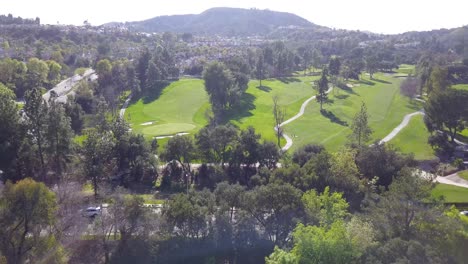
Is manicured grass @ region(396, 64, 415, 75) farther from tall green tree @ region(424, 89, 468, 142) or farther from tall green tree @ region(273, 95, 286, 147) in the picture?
tall green tree @ region(273, 95, 286, 147)

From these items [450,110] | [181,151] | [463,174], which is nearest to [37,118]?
[181,151]

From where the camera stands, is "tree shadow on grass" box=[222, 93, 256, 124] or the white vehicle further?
"tree shadow on grass" box=[222, 93, 256, 124]

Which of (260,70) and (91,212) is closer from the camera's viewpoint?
(91,212)

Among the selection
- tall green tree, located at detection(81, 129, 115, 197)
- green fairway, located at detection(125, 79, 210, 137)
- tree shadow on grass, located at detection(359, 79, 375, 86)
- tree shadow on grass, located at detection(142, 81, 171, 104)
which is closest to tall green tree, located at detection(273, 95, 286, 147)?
green fairway, located at detection(125, 79, 210, 137)

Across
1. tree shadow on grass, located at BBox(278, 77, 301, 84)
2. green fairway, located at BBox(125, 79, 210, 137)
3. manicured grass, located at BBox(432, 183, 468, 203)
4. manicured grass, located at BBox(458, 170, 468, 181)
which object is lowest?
green fairway, located at BBox(125, 79, 210, 137)

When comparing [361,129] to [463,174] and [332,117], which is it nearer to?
[463,174]

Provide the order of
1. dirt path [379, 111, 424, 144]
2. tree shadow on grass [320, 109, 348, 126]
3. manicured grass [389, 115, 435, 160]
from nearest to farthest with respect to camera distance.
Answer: manicured grass [389, 115, 435, 160]
dirt path [379, 111, 424, 144]
tree shadow on grass [320, 109, 348, 126]

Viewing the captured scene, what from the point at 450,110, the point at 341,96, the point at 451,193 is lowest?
the point at 451,193
